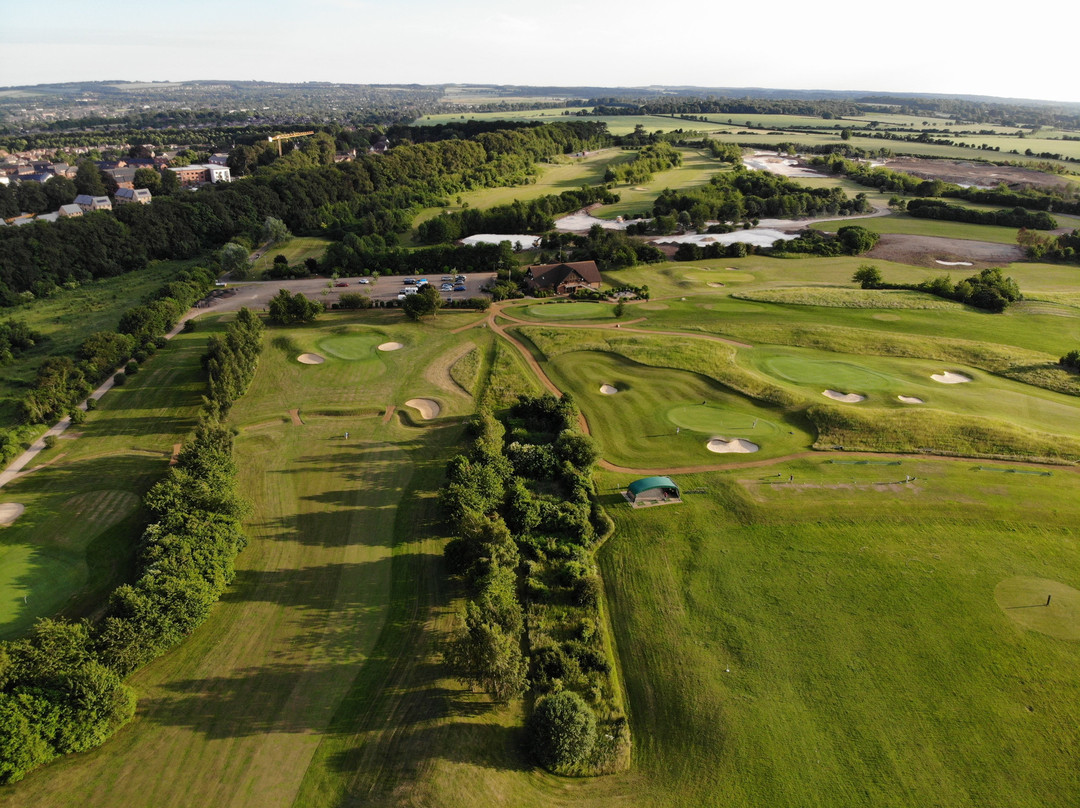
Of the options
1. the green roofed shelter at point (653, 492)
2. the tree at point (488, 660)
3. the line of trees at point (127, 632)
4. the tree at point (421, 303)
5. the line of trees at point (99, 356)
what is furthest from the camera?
the tree at point (421, 303)

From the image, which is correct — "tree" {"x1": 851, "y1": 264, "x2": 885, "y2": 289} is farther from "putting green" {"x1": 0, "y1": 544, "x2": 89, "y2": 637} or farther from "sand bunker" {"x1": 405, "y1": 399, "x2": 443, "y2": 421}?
"putting green" {"x1": 0, "y1": 544, "x2": 89, "y2": 637}

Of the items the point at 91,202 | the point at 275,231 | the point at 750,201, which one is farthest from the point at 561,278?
the point at 91,202

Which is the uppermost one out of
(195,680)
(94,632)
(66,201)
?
(66,201)

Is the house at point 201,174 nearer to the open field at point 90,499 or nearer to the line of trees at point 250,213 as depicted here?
the line of trees at point 250,213

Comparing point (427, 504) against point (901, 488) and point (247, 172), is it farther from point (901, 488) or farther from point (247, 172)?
point (247, 172)

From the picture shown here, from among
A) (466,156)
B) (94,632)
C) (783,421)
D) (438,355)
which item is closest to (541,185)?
(466,156)

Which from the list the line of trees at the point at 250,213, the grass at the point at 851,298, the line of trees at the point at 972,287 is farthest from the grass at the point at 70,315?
the line of trees at the point at 972,287

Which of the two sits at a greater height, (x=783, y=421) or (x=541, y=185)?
A: (x=541, y=185)
